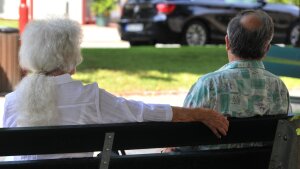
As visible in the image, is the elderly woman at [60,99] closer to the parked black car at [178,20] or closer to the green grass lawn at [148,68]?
the green grass lawn at [148,68]

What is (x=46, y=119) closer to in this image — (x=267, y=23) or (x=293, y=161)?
(x=293, y=161)

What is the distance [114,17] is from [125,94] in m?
19.5

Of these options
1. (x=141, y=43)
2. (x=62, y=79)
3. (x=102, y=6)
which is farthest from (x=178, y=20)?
(x=62, y=79)

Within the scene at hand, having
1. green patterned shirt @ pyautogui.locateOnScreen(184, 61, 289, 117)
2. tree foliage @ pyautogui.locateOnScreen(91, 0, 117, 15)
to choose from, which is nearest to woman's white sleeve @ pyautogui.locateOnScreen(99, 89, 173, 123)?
green patterned shirt @ pyautogui.locateOnScreen(184, 61, 289, 117)

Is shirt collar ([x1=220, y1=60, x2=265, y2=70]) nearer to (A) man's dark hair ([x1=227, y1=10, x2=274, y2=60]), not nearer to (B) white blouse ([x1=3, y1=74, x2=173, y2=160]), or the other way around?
(A) man's dark hair ([x1=227, y1=10, x2=274, y2=60])

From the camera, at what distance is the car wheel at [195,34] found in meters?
15.1

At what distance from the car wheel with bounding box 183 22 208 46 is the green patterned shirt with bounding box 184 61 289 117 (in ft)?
38.3

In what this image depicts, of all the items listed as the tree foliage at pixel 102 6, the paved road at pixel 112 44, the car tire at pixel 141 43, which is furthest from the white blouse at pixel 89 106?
the tree foliage at pixel 102 6

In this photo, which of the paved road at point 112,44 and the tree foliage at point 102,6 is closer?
the paved road at point 112,44

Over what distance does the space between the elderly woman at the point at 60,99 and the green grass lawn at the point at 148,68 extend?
6322 millimetres

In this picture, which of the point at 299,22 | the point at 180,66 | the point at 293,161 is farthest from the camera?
the point at 299,22

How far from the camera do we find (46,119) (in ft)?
8.98

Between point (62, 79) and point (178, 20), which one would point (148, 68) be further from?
point (62, 79)

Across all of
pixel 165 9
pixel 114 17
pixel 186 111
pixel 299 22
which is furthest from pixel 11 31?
pixel 114 17
